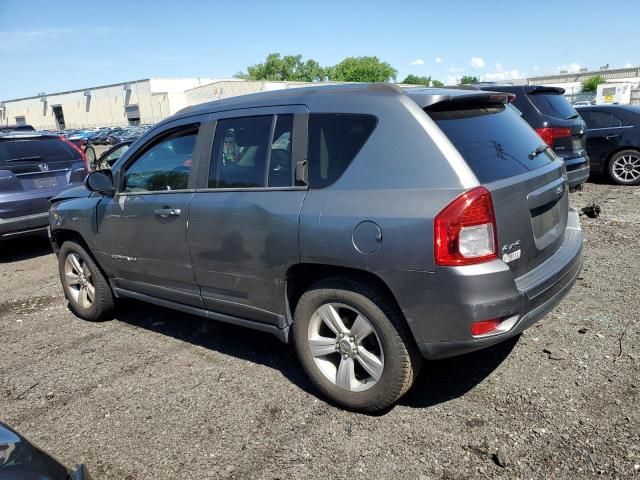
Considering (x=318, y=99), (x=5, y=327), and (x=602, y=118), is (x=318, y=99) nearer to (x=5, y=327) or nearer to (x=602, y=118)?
(x=5, y=327)

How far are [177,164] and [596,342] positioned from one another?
10.9ft

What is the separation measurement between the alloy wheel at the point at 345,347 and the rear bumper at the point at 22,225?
562 centimetres

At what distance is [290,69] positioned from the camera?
117 meters

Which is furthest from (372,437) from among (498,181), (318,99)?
(318,99)

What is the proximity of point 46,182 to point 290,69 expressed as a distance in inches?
4575

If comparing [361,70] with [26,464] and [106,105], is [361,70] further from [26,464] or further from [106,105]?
[26,464]

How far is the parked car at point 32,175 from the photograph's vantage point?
698cm

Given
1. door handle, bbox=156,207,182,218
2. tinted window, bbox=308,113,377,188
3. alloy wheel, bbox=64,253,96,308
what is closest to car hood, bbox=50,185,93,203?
alloy wheel, bbox=64,253,96,308

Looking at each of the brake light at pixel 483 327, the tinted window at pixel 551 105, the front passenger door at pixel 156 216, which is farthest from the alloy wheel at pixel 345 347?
the tinted window at pixel 551 105

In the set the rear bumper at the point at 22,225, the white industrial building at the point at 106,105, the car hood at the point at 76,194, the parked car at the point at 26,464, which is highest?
the white industrial building at the point at 106,105

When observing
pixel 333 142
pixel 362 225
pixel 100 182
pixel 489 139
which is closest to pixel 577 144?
pixel 489 139

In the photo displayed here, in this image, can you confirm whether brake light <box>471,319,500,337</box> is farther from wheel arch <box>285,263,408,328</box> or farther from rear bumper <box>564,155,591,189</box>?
rear bumper <box>564,155,591,189</box>

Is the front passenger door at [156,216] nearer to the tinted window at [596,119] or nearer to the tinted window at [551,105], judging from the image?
the tinted window at [551,105]

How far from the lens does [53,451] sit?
2900mm
